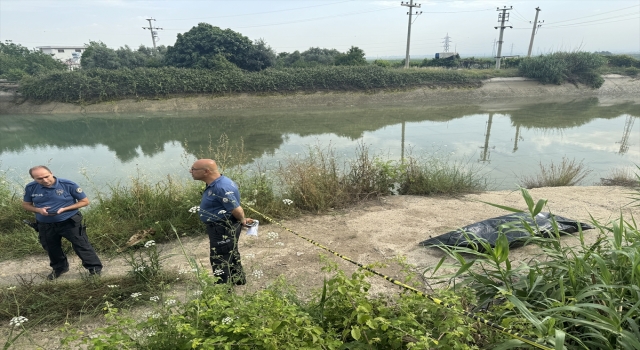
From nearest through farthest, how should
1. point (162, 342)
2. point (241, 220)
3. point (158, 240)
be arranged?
point (162, 342)
point (241, 220)
point (158, 240)

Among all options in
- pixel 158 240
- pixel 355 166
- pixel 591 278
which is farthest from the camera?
pixel 355 166

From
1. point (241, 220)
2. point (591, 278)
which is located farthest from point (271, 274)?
point (591, 278)

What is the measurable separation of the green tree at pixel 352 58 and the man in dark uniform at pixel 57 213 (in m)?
29.0

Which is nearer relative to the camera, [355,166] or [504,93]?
[355,166]

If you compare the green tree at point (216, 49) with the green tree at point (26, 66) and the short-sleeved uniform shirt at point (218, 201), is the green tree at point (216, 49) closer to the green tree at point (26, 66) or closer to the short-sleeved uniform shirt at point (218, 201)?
the green tree at point (26, 66)

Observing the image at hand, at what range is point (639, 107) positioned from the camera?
20.8m

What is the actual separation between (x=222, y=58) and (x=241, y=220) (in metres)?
26.1

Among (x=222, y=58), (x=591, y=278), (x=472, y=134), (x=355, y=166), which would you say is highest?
(x=222, y=58)

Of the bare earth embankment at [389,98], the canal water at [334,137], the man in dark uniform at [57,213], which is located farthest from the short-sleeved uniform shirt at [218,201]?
the bare earth embankment at [389,98]

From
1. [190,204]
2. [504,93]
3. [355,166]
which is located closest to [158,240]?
[190,204]

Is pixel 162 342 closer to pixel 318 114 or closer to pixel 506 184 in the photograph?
pixel 506 184

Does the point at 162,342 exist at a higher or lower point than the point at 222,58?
lower

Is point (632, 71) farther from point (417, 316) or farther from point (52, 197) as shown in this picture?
point (52, 197)

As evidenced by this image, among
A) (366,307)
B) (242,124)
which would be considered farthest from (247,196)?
(242,124)
